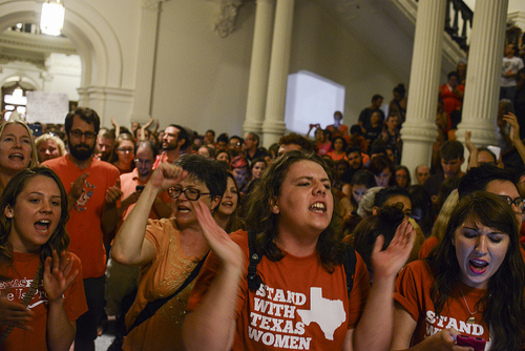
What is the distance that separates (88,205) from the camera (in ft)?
12.3

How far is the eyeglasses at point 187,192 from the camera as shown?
2.68m

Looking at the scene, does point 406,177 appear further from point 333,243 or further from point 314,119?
point 314,119

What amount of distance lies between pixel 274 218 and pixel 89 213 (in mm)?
1899

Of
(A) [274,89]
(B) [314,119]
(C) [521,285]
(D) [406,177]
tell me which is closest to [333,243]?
(C) [521,285]

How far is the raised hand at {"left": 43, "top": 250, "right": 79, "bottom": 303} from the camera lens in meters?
2.40

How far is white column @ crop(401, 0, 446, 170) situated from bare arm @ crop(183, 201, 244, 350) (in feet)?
19.8

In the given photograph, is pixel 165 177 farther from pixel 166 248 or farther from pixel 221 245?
pixel 221 245

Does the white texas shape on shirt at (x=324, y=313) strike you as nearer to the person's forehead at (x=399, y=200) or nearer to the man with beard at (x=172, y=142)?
the person's forehead at (x=399, y=200)

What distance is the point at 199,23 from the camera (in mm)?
Result: 14945

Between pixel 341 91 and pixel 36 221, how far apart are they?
14726mm

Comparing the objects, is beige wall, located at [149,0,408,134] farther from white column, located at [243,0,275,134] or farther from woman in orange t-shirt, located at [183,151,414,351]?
woman in orange t-shirt, located at [183,151,414,351]

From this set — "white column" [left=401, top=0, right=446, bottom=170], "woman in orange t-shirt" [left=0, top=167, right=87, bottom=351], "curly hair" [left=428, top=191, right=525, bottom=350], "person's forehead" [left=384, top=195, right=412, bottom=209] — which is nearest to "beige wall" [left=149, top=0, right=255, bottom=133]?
"white column" [left=401, top=0, right=446, bottom=170]

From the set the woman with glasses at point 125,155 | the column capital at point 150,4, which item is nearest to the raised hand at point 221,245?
the woman with glasses at point 125,155

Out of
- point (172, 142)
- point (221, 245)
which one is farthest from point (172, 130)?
point (221, 245)
